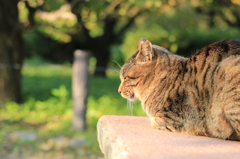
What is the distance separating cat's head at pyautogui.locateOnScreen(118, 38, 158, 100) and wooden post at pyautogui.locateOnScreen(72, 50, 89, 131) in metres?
3.95

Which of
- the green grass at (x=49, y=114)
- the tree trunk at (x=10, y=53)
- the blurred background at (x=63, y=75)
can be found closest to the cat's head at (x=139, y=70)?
the blurred background at (x=63, y=75)

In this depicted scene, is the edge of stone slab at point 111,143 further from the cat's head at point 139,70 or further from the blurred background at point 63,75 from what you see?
the blurred background at point 63,75

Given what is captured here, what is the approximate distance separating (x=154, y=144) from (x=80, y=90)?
473cm

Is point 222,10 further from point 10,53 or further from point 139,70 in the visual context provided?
point 139,70

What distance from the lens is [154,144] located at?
2.46m

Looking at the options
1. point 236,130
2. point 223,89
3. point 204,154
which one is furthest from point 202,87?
point 204,154

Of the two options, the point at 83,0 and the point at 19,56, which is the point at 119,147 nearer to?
the point at 83,0

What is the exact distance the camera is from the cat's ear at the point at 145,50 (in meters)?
3.03

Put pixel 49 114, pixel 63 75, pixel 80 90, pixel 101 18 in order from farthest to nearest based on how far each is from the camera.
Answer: pixel 63 75 → pixel 101 18 → pixel 49 114 → pixel 80 90

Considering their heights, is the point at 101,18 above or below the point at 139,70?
above

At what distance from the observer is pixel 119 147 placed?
7.66 ft

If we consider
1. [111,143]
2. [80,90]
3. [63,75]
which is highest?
[111,143]

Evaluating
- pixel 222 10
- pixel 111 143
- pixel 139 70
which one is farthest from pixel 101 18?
pixel 111 143

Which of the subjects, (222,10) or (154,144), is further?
(222,10)
